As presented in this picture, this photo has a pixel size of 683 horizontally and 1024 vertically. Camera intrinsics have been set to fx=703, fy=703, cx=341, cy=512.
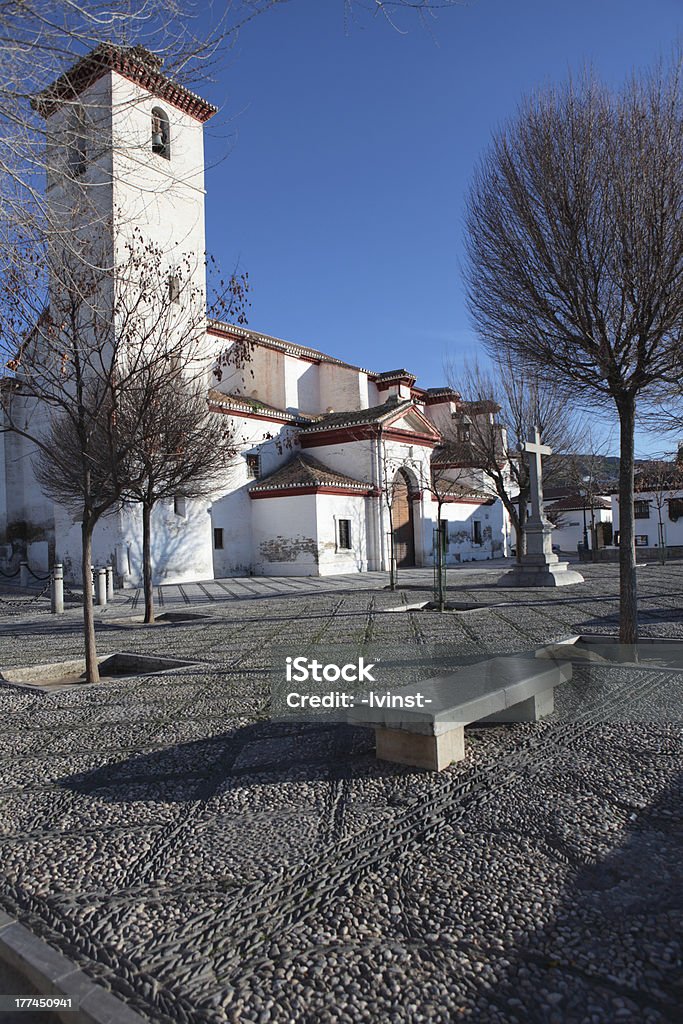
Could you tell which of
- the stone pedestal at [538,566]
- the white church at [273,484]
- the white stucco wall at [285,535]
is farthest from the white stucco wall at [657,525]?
the stone pedestal at [538,566]

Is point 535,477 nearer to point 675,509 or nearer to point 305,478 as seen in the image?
point 305,478

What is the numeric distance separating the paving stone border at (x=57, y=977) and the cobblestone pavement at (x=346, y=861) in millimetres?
56

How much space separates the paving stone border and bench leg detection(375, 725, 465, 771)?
215cm

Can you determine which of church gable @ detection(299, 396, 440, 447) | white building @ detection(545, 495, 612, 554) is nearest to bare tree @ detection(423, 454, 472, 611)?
church gable @ detection(299, 396, 440, 447)

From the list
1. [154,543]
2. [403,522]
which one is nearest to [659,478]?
[403,522]

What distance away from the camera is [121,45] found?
4191mm

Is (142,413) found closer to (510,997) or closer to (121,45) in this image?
(121,45)

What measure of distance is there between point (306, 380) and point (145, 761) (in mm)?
30598

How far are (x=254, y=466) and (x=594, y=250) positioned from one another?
22.2 metres

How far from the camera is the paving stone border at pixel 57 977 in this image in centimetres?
207

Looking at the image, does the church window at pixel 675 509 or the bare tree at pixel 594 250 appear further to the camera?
the church window at pixel 675 509

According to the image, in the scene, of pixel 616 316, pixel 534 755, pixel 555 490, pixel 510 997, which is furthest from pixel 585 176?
pixel 555 490

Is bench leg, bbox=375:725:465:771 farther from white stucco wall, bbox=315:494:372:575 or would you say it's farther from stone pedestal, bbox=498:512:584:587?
white stucco wall, bbox=315:494:372:575

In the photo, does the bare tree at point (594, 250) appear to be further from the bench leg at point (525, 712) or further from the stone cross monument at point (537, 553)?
the stone cross monument at point (537, 553)
